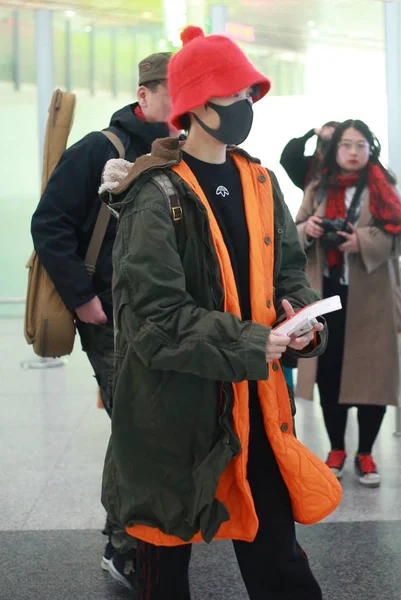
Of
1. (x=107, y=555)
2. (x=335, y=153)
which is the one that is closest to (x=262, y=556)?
(x=107, y=555)

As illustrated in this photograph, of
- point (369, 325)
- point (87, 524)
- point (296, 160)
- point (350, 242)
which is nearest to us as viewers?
point (87, 524)

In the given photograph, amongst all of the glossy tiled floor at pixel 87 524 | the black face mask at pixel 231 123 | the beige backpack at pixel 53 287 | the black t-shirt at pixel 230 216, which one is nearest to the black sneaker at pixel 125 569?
the glossy tiled floor at pixel 87 524

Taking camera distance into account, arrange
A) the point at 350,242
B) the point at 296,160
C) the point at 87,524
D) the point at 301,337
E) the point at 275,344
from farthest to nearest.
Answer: the point at 296,160
the point at 350,242
the point at 87,524
the point at 301,337
the point at 275,344

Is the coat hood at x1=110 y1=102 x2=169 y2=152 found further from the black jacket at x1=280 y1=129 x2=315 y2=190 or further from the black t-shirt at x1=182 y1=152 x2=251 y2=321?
the black jacket at x1=280 y1=129 x2=315 y2=190

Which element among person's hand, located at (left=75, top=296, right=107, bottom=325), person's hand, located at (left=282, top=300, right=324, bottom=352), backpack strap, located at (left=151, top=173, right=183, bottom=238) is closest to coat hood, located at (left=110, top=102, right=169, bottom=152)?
person's hand, located at (left=75, top=296, right=107, bottom=325)

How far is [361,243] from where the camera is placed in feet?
14.1

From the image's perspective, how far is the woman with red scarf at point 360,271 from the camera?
4.38m

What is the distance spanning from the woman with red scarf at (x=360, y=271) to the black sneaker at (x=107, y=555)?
1.42 metres

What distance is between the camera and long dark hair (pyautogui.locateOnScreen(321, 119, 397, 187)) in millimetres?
4445

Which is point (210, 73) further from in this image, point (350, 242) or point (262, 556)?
point (350, 242)

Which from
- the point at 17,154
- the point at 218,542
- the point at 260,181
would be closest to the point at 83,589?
the point at 218,542

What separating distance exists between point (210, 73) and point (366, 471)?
2616mm

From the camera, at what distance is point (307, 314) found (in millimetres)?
2143

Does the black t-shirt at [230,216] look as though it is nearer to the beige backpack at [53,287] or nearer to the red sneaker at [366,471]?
the beige backpack at [53,287]
